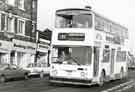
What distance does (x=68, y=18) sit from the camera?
70.6 ft

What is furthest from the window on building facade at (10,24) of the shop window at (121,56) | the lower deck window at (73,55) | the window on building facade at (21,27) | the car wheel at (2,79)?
the lower deck window at (73,55)

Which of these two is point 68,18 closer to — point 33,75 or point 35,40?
point 33,75

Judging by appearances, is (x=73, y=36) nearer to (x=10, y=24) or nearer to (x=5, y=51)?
(x=5, y=51)

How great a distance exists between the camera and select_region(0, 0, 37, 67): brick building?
42.3 metres

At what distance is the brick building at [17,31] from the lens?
42319mm

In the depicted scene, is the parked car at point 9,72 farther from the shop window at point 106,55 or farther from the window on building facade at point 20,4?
the window on building facade at point 20,4

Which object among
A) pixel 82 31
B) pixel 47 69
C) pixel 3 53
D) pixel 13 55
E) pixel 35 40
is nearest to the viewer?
pixel 82 31

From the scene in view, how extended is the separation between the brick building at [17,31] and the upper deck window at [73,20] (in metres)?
20.8

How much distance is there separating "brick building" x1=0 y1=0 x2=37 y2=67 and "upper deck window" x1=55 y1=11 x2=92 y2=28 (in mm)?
20828

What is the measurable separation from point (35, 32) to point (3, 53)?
10213 mm

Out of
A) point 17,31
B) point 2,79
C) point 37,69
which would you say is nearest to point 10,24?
point 17,31

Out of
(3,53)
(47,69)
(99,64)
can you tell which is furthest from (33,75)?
(99,64)

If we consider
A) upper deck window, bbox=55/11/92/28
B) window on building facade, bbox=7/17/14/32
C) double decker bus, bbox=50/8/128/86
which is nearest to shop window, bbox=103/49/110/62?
double decker bus, bbox=50/8/128/86

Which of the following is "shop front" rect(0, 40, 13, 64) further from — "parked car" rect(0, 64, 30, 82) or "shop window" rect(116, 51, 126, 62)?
"shop window" rect(116, 51, 126, 62)
